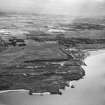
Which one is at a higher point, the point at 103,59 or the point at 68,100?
the point at 103,59

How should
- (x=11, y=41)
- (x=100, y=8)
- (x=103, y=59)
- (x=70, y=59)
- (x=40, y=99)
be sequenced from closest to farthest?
(x=40, y=99), (x=70, y=59), (x=103, y=59), (x=11, y=41), (x=100, y=8)

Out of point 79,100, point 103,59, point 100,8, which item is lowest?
point 79,100

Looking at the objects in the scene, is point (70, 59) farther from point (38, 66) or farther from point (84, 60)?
point (38, 66)

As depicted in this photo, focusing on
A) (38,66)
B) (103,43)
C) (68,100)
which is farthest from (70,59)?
(103,43)

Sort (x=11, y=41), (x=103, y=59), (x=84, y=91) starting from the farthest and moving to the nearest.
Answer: (x=11, y=41)
(x=103, y=59)
(x=84, y=91)

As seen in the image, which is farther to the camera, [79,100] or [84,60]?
[84,60]

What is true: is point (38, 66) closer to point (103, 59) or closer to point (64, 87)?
point (64, 87)

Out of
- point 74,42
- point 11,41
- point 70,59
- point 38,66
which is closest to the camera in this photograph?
point 38,66

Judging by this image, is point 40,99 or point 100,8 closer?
point 40,99

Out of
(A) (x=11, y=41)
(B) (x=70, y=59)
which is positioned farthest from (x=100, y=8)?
(B) (x=70, y=59)
